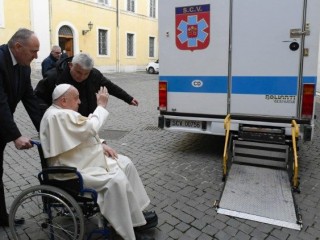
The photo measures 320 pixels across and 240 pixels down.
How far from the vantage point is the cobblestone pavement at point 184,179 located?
3.33 m

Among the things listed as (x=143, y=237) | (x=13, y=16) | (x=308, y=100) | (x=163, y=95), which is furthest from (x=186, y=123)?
(x=13, y=16)

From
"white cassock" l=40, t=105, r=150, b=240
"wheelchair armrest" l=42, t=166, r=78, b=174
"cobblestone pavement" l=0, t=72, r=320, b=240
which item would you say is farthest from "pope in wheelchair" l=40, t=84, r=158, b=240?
"cobblestone pavement" l=0, t=72, r=320, b=240

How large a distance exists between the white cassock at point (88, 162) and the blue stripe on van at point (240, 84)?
261 cm

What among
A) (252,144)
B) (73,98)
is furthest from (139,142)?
(73,98)

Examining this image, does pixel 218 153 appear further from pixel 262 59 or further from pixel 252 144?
pixel 262 59

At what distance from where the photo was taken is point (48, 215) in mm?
2953

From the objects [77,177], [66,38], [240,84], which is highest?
[66,38]

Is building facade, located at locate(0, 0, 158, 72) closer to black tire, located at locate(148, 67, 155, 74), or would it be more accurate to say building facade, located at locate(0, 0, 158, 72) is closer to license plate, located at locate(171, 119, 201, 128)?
black tire, located at locate(148, 67, 155, 74)

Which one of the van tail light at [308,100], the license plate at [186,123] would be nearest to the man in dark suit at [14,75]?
the license plate at [186,123]

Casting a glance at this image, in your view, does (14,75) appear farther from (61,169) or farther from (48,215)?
(48,215)

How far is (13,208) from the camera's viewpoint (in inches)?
113

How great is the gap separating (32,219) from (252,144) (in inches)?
121

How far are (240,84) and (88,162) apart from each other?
2847mm

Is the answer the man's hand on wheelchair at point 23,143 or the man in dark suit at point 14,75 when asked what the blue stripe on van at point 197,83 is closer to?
the man in dark suit at point 14,75
